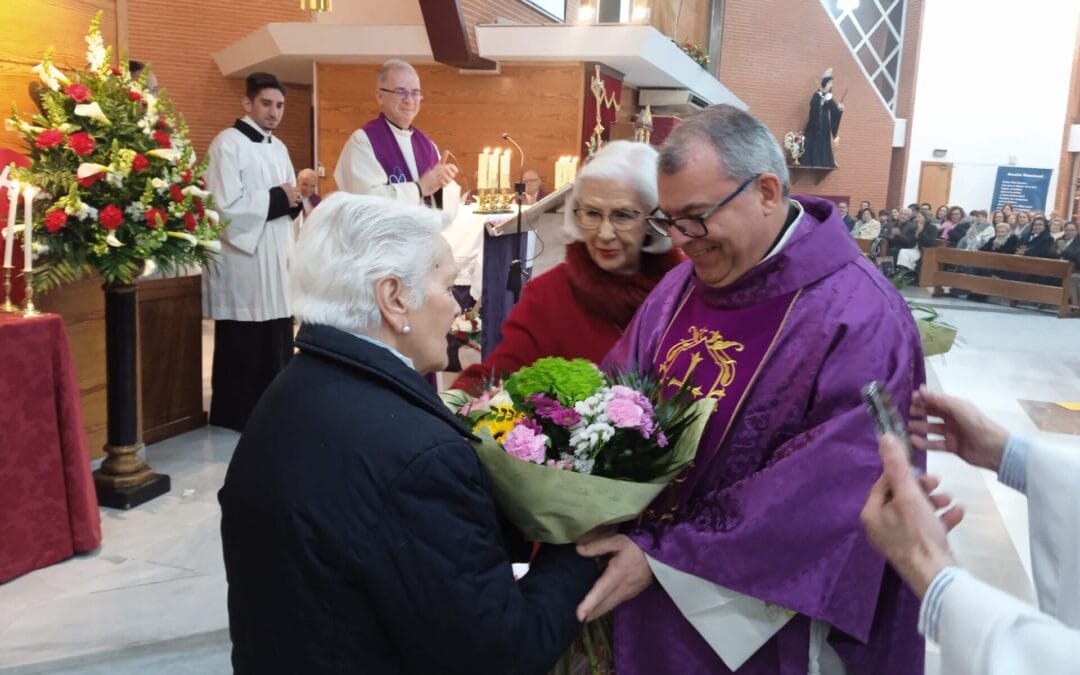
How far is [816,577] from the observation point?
1607mm

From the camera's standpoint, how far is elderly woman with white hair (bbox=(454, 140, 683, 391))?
2.40m

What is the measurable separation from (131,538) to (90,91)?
1.99 metres

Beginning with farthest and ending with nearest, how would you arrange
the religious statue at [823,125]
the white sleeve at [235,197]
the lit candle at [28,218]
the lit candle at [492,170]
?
the religious statue at [823,125] → the lit candle at [492,170] → the white sleeve at [235,197] → the lit candle at [28,218]

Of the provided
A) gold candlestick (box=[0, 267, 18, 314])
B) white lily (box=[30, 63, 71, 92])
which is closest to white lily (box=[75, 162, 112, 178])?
white lily (box=[30, 63, 71, 92])

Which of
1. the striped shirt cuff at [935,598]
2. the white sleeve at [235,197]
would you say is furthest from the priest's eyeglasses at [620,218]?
the white sleeve at [235,197]

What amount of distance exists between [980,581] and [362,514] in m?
0.82

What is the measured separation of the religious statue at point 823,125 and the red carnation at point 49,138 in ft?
67.2

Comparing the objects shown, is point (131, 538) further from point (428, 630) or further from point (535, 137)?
point (535, 137)

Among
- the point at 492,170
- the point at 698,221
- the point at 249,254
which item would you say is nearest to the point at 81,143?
the point at 249,254

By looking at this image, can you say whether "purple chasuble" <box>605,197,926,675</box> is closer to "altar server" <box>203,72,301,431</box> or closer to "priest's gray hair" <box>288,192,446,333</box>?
"priest's gray hair" <box>288,192,446,333</box>

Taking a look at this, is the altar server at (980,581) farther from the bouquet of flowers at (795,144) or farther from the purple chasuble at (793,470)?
the bouquet of flowers at (795,144)

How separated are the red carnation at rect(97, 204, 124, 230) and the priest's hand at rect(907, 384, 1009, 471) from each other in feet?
11.1

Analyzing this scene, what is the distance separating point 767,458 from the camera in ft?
5.74

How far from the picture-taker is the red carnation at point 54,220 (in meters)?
3.79
